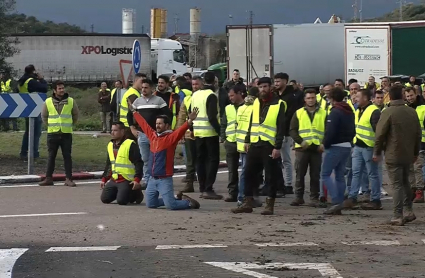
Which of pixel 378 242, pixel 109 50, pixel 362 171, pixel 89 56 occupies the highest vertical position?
pixel 109 50

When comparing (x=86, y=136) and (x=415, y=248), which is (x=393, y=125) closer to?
(x=415, y=248)

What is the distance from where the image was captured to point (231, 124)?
15594 mm

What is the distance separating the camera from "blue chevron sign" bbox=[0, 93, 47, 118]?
19.2m

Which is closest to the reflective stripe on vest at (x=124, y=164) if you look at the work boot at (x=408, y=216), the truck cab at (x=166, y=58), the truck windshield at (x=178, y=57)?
the work boot at (x=408, y=216)

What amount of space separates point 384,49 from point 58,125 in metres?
23.7

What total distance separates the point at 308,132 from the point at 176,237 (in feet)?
12.7

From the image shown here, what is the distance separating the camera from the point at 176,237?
11.8 metres

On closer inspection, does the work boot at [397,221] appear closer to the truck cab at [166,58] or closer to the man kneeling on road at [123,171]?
the man kneeling on road at [123,171]

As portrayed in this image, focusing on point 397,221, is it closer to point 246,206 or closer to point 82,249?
point 246,206

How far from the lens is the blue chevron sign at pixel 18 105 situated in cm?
1917

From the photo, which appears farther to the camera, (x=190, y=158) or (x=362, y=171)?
(x=190, y=158)

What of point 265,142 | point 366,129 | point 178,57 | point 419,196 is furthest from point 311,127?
point 178,57

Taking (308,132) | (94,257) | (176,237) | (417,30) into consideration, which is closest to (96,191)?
(308,132)

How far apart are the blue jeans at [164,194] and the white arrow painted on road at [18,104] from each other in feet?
18.0
